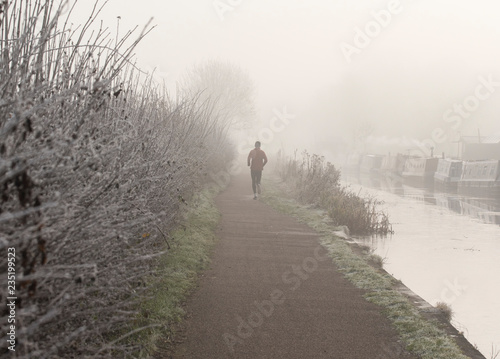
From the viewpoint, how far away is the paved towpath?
4938 millimetres

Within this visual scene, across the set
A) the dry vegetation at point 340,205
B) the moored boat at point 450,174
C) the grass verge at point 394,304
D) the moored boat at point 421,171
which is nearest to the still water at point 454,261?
the dry vegetation at point 340,205

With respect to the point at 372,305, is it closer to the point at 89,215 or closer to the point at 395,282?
the point at 395,282

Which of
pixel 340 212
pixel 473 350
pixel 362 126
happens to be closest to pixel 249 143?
pixel 362 126

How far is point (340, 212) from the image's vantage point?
14.5 metres

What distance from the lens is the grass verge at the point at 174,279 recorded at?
16.1 feet

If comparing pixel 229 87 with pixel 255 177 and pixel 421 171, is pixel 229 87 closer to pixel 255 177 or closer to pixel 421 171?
pixel 421 171

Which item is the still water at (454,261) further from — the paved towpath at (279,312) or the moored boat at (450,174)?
the moored boat at (450,174)

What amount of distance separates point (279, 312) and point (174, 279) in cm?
172

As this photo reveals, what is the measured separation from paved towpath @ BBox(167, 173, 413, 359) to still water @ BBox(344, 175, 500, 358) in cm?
192

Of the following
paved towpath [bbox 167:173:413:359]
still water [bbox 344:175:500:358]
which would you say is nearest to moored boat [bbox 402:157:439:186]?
still water [bbox 344:175:500:358]

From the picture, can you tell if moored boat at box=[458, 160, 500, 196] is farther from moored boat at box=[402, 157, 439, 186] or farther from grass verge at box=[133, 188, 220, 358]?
grass verge at box=[133, 188, 220, 358]

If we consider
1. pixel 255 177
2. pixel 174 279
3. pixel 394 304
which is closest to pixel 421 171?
pixel 255 177

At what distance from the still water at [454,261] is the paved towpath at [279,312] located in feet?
6.29

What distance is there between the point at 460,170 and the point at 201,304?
37.4m
